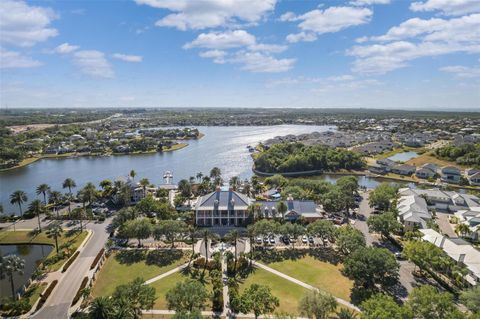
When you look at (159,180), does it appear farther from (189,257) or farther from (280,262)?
(280,262)

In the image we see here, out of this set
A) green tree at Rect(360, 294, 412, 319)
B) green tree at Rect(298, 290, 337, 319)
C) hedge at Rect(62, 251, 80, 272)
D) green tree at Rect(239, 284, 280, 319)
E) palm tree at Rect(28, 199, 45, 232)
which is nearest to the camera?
green tree at Rect(360, 294, 412, 319)

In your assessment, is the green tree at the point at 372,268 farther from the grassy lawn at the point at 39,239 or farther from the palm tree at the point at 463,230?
the grassy lawn at the point at 39,239

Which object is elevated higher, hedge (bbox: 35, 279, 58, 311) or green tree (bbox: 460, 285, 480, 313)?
green tree (bbox: 460, 285, 480, 313)

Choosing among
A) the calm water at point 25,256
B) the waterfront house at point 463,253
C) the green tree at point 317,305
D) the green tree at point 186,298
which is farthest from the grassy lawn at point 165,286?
the waterfront house at point 463,253

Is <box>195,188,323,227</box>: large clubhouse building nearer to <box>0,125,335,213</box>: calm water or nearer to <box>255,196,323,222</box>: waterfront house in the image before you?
<box>255,196,323,222</box>: waterfront house

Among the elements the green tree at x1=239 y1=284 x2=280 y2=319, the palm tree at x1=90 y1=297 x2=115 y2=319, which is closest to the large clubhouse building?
the green tree at x1=239 y1=284 x2=280 y2=319

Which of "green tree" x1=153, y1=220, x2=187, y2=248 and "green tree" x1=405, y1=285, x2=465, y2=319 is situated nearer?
"green tree" x1=405, y1=285, x2=465, y2=319

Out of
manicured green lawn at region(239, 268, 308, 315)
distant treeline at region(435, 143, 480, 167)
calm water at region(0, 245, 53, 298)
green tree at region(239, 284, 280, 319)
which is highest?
distant treeline at region(435, 143, 480, 167)

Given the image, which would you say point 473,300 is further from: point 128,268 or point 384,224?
point 128,268
